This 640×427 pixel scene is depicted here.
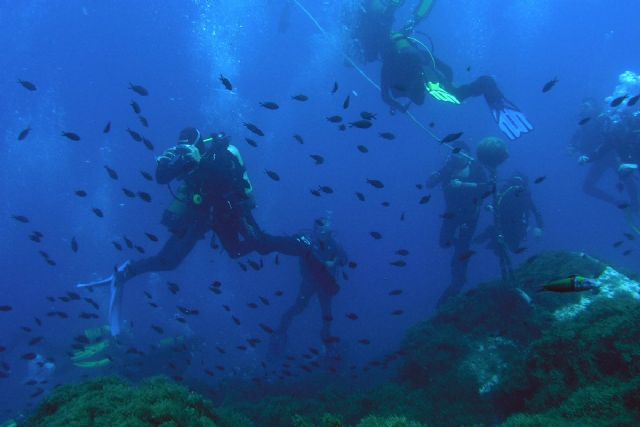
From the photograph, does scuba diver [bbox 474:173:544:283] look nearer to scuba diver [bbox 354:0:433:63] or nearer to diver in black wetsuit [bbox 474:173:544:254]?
diver in black wetsuit [bbox 474:173:544:254]

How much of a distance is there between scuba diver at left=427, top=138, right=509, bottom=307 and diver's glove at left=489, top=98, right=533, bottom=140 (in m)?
0.74

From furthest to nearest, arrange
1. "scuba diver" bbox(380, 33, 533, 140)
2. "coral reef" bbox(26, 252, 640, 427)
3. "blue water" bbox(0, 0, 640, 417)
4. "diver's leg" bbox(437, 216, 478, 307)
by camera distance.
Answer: "blue water" bbox(0, 0, 640, 417) → "diver's leg" bbox(437, 216, 478, 307) → "scuba diver" bbox(380, 33, 533, 140) → "coral reef" bbox(26, 252, 640, 427)

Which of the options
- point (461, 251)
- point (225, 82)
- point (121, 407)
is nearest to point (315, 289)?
point (461, 251)

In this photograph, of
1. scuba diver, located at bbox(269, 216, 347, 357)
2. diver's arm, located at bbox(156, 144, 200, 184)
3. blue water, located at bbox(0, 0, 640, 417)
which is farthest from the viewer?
blue water, located at bbox(0, 0, 640, 417)

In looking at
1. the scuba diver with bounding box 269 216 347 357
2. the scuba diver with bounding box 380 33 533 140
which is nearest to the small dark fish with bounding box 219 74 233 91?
the scuba diver with bounding box 380 33 533 140

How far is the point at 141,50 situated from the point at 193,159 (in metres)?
84.8

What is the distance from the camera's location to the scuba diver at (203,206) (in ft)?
27.1

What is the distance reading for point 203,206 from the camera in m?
9.23

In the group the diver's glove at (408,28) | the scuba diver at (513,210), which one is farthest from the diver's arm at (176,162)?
the scuba diver at (513,210)

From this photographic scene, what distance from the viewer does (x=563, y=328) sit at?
553 cm

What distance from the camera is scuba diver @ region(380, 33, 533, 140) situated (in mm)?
9102

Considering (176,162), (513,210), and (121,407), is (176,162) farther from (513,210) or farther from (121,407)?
(513,210)

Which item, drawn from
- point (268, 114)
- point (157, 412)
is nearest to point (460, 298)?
point (157, 412)

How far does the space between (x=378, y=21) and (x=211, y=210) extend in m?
6.28
